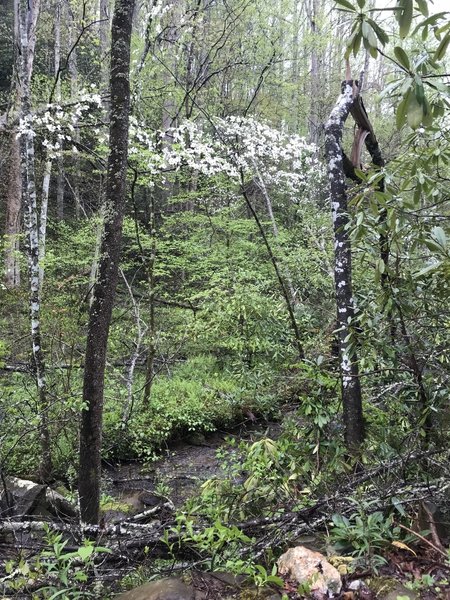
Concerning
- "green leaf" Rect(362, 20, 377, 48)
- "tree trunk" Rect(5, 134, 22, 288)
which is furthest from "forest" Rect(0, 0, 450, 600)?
"tree trunk" Rect(5, 134, 22, 288)

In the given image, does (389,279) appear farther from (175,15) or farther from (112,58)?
(175,15)

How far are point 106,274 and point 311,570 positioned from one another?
2.76 m

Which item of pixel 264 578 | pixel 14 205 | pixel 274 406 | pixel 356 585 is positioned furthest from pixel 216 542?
pixel 14 205

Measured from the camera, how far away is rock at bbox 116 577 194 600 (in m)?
2.16

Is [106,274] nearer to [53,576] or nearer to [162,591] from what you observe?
[53,576]

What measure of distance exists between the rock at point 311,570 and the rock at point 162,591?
0.55 m

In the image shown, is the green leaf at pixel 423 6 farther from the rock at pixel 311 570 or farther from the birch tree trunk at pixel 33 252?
the birch tree trunk at pixel 33 252

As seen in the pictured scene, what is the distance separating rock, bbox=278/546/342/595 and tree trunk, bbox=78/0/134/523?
6.81 feet

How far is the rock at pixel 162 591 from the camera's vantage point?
2164mm

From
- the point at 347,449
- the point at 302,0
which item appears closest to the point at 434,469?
the point at 347,449

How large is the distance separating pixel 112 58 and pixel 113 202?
129cm

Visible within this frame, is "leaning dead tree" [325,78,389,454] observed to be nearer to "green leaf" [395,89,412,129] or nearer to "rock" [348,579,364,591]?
"rock" [348,579,364,591]

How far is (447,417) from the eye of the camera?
10.2ft

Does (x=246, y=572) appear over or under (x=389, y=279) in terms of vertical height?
under
